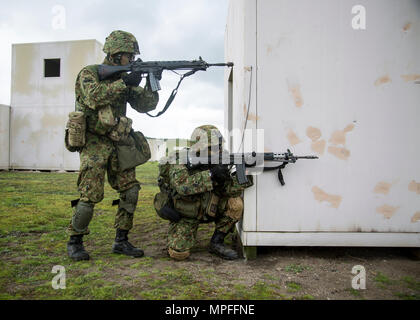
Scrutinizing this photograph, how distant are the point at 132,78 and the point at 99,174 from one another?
3.27 ft

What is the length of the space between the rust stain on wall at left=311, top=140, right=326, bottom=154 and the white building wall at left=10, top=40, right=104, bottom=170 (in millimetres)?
12210

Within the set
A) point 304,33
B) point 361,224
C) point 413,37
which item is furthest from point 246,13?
point 361,224

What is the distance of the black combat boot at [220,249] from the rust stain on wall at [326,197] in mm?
977

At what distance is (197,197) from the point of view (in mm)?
3203

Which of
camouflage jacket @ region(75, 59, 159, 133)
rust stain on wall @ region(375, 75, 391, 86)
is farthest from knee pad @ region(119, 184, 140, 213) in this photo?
rust stain on wall @ region(375, 75, 391, 86)

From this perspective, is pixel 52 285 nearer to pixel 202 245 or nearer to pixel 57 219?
pixel 202 245

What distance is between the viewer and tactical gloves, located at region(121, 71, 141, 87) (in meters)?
3.14

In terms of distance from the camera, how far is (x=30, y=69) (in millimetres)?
13836

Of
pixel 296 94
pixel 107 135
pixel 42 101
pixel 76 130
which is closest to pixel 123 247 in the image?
pixel 107 135

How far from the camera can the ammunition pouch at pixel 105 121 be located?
3.00 metres

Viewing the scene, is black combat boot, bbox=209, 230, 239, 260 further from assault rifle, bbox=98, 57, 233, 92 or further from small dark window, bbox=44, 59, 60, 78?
small dark window, bbox=44, 59, 60, 78

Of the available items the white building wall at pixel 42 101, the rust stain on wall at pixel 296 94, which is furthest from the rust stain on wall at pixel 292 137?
the white building wall at pixel 42 101

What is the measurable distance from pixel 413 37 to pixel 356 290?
2390mm

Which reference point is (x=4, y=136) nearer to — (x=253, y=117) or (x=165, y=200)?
(x=165, y=200)
